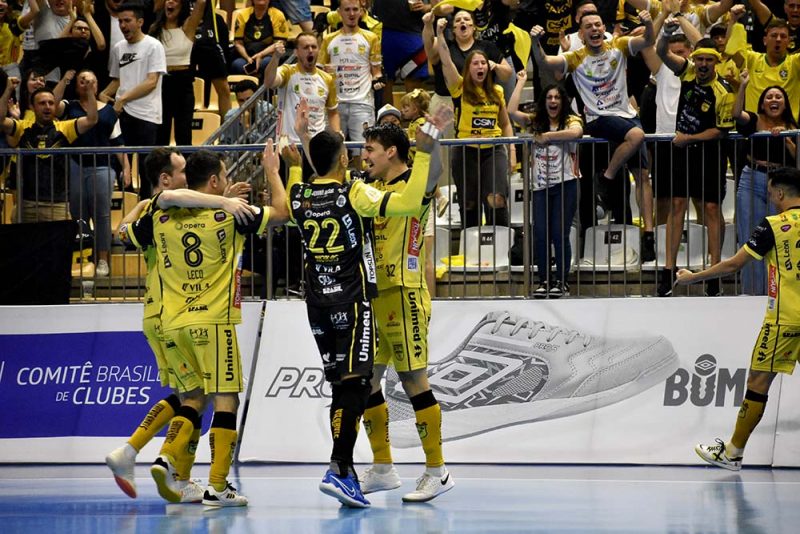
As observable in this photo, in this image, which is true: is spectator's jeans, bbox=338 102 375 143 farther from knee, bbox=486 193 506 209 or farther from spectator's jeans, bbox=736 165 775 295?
spectator's jeans, bbox=736 165 775 295

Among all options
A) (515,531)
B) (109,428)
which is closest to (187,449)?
(515,531)

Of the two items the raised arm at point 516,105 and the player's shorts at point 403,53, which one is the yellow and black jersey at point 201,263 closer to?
the raised arm at point 516,105

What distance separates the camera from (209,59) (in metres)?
17.0

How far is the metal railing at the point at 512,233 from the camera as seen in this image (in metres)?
12.6

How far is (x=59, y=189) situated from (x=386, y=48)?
198 inches

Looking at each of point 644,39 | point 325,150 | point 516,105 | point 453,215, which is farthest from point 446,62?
point 325,150

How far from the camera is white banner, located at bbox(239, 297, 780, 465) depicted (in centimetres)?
1180

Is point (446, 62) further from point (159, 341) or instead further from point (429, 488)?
point (429, 488)

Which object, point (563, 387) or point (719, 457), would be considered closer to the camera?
point (719, 457)

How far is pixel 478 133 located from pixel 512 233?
133 cm

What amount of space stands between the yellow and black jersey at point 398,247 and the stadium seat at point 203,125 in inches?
345

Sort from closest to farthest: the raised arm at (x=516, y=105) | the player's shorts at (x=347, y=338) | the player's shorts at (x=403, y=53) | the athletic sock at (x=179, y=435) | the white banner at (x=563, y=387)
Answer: the player's shorts at (x=347, y=338), the athletic sock at (x=179, y=435), the white banner at (x=563, y=387), the raised arm at (x=516, y=105), the player's shorts at (x=403, y=53)

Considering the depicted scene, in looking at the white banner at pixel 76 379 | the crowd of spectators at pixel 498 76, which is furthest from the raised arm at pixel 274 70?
the white banner at pixel 76 379

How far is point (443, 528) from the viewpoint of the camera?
7.79 meters
